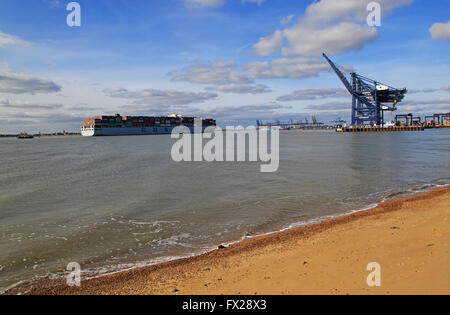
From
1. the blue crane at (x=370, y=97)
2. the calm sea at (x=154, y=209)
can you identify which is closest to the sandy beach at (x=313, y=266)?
the calm sea at (x=154, y=209)

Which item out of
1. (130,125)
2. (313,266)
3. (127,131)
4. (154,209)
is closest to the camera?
(313,266)

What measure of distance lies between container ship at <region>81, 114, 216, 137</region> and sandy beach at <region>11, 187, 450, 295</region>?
124083 mm

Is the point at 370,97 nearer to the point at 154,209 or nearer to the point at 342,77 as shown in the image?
the point at 342,77

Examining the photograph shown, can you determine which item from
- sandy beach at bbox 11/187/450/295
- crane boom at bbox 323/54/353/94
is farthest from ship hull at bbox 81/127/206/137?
sandy beach at bbox 11/187/450/295

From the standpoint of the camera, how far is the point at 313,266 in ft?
13.6

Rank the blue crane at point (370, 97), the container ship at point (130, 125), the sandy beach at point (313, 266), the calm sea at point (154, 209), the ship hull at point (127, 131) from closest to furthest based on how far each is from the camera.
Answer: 1. the sandy beach at point (313, 266)
2. the calm sea at point (154, 209)
3. the blue crane at point (370, 97)
4. the container ship at point (130, 125)
5. the ship hull at point (127, 131)

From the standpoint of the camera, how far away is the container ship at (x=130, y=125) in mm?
118750

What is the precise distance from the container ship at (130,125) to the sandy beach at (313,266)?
12408 centimetres

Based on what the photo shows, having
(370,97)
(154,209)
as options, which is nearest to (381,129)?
(370,97)

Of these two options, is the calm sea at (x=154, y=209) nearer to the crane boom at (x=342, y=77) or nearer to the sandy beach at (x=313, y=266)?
the sandy beach at (x=313, y=266)

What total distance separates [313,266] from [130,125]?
13056cm

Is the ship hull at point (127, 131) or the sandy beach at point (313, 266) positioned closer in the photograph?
the sandy beach at point (313, 266)

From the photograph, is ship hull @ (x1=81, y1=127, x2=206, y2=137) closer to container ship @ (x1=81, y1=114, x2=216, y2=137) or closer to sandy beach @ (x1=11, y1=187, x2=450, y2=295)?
container ship @ (x1=81, y1=114, x2=216, y2=137)
